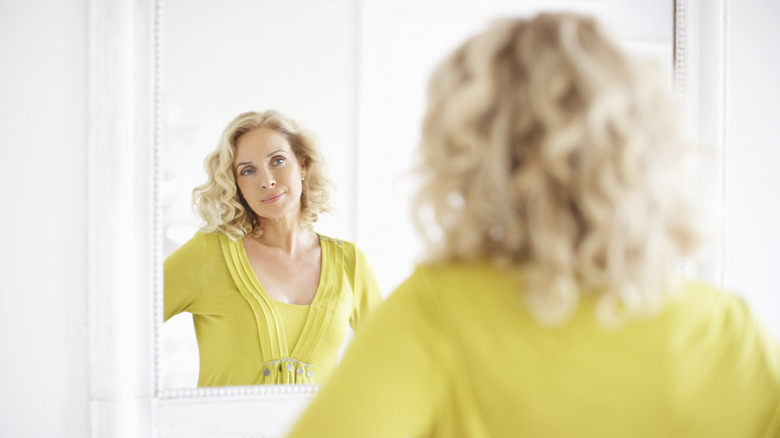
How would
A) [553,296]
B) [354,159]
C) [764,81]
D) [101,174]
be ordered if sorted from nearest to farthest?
[553,296], [101,174], [354,159], [764,81]

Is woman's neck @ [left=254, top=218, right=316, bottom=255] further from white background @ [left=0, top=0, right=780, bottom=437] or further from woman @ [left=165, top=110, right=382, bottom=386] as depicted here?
white background @ [left=0, top=0, right=780, bottom=437]

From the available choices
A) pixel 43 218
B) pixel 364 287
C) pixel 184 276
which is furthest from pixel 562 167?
pixel 43 218

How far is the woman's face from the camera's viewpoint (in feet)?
3.46

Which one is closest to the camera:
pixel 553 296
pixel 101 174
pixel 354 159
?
pixel 553 296

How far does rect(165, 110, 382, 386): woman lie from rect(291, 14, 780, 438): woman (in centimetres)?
56

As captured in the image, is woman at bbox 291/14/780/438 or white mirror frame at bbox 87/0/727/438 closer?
woman at bbox 291/14/780/438

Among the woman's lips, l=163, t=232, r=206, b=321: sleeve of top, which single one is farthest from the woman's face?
l=163, t=232, r=206, b=321: sleeve of top

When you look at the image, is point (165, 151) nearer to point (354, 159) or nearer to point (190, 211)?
point (190, 211)

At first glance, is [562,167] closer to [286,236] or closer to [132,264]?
[286,236]

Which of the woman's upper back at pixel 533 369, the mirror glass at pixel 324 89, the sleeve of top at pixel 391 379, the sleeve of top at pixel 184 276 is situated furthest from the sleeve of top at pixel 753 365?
the sleeve of top at pixel 184 276

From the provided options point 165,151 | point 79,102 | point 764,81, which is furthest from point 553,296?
point 764,81

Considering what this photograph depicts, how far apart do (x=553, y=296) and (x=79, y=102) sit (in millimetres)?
890

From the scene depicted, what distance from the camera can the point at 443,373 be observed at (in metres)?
0.53

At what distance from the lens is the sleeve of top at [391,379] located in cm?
50
